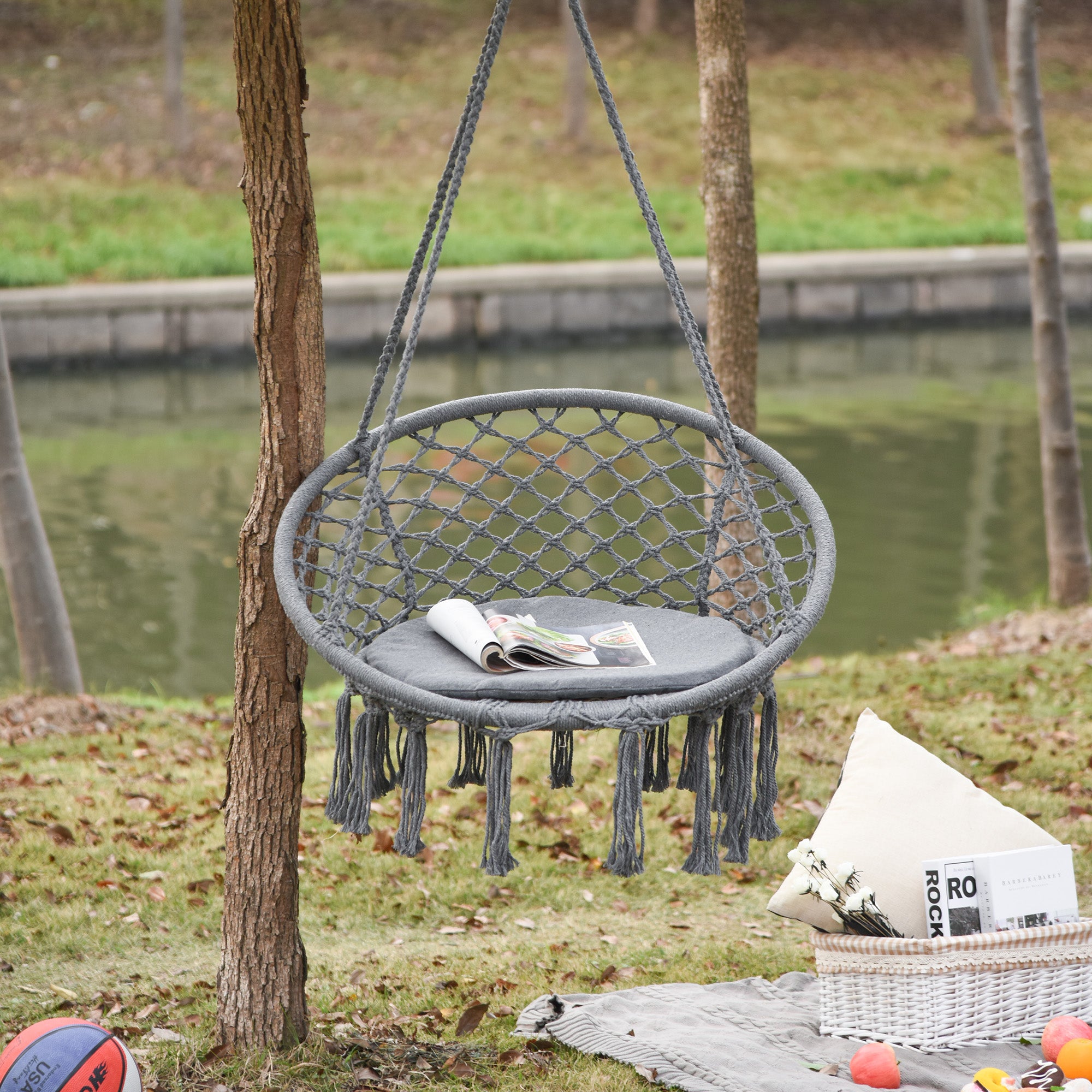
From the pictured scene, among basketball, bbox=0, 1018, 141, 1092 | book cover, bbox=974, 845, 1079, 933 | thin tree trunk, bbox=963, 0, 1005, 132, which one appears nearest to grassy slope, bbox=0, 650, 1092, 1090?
basketball, bbox=0, 1018, 141, 1092

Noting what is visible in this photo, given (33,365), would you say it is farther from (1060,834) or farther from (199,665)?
(1060,834)

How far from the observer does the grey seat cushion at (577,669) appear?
2.09 metres

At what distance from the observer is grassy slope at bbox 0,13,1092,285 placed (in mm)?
12297

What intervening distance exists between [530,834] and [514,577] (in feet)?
3.03

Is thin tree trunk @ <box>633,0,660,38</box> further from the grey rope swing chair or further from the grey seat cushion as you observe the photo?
the grey seat cushion

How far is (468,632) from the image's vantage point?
2.26m

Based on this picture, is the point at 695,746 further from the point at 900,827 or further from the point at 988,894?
the point at 988,894

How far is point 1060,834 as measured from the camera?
331 centimetres

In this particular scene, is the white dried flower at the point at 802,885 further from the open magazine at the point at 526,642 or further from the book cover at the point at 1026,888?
the open magazine at the point at 526,642

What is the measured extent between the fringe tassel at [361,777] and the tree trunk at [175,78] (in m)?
12.0

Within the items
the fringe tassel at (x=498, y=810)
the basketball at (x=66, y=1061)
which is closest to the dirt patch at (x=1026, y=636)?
the fringe tassel at (x=498, y=810)

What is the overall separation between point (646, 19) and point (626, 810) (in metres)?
17.5

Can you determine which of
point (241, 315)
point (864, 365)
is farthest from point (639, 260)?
point (241, 315)

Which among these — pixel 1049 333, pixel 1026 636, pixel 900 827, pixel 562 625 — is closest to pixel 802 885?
pixel 900 827
